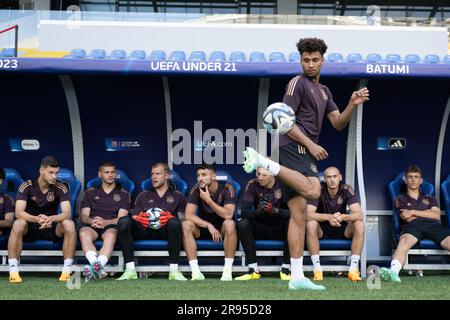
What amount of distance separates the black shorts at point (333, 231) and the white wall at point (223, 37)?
8.55m

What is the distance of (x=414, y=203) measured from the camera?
7.34 meters

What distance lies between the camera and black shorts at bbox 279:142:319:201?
5.08 m

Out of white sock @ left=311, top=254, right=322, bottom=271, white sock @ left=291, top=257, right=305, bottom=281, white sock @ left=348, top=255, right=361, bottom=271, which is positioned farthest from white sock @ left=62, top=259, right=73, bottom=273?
white sock @ left=348, top=255, right=361, bottom=271

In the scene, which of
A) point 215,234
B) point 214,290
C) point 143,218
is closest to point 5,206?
point 143,218

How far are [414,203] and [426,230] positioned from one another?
34cm

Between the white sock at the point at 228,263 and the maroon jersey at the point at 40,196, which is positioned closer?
the white sock at the point at 228,263

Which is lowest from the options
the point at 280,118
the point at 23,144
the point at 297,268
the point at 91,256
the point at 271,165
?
the point at 91,256

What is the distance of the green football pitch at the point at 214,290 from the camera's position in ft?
16.2

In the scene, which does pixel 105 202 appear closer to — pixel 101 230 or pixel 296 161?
pixel 101 230

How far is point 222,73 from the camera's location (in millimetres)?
6730

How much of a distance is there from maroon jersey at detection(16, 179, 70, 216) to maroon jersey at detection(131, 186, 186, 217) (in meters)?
0.71

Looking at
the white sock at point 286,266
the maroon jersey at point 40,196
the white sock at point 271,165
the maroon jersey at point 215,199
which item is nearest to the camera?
the white sock at point 271,165

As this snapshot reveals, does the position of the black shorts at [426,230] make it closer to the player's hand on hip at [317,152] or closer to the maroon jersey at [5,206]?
the player's hand on hip at [317,152]

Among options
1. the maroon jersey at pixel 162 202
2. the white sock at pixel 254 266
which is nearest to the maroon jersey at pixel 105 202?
the maroon jersey at pixel 162 202
